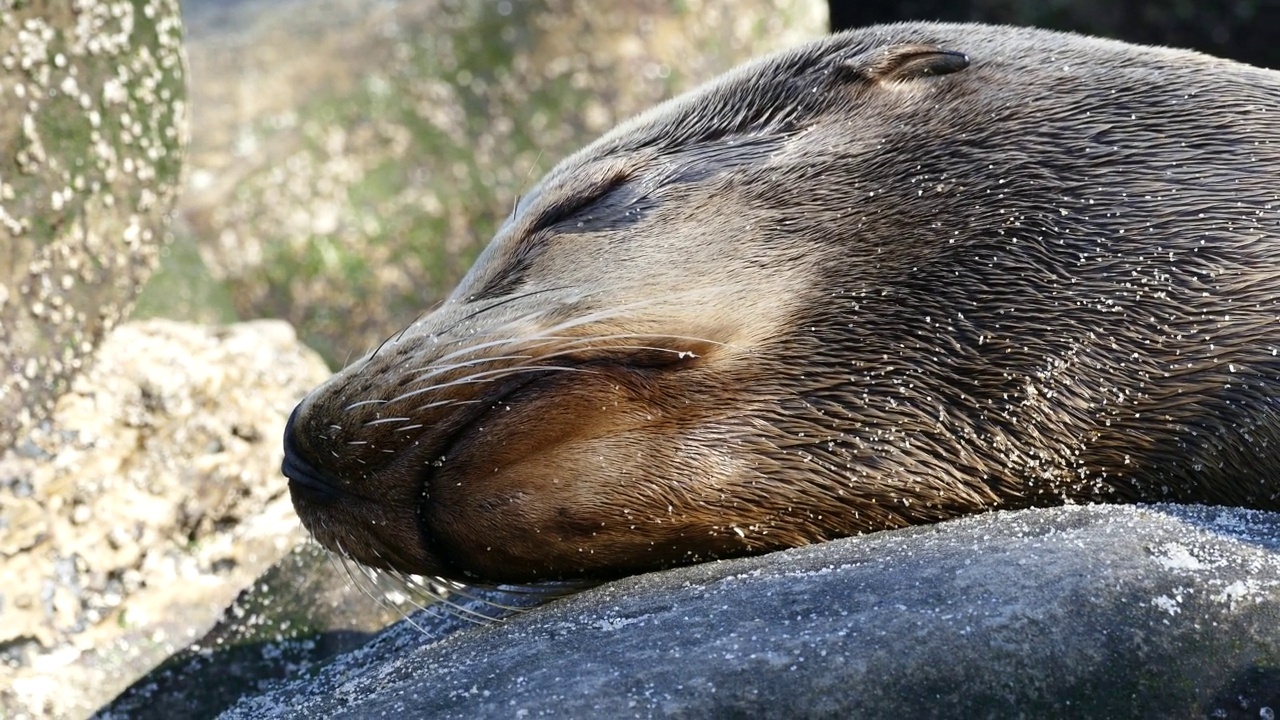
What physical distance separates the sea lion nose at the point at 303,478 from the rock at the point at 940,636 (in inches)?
15.4

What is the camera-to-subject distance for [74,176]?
4.12m

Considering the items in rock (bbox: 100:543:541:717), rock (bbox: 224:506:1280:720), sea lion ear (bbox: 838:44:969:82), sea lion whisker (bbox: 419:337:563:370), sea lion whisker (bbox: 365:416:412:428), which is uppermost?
sea lion ear (bbox: 838:44:969:82)

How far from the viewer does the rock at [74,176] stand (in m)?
3.93

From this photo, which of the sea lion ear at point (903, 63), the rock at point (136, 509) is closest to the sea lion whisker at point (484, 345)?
the sea lion ear at point (903, 63)

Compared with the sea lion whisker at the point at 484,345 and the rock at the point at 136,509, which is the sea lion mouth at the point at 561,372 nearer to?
the sea lion whisker at the point at 484,345

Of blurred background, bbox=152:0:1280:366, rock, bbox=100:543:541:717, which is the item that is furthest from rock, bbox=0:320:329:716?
blurred background, bbox=152:0:1280:366

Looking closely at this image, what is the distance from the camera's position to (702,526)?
2.50 meters

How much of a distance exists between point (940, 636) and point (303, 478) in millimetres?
1239

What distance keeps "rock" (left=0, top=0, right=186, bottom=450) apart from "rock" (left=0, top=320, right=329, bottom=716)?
16cm

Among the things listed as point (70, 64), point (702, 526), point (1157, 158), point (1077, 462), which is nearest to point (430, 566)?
point (702, 526)

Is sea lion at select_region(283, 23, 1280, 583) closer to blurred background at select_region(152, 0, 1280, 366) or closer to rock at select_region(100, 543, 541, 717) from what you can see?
rock at select_region(100, 543, 541, 717)

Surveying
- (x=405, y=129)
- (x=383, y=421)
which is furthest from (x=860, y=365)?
(x=405, y=129)

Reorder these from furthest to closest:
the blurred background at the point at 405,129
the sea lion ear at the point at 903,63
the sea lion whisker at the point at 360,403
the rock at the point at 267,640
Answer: the blurred background at the point at 405,129 < the rock at the point at 267,640 < the sea lion ear at the point at 903,63 < the sea lion whisker at the point at 360,403

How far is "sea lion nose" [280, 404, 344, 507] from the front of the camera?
263 centimetres
